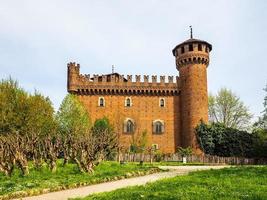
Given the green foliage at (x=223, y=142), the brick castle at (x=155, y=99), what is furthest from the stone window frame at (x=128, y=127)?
the green foliage at (x=223, y=142)

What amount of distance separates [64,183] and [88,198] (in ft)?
12.6

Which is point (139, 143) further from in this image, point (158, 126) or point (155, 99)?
point (155, 99)

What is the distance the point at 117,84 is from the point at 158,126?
23.6ft

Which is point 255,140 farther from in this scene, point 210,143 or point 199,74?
point 199,74

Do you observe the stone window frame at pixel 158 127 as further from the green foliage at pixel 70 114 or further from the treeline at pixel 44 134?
the green foliage at pixel 70 114

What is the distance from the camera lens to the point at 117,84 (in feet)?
158

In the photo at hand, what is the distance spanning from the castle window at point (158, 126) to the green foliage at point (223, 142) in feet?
15.5

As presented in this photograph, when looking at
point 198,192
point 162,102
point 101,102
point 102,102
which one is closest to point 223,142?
point 162,102

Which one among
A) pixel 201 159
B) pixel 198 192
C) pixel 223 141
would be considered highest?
pixel 223 141

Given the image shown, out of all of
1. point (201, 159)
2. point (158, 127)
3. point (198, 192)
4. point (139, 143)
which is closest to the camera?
point (198, 192)

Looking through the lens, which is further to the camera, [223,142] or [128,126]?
[128,126]

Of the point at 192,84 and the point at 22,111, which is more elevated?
the point at 192,84

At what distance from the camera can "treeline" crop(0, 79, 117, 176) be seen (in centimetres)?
1895

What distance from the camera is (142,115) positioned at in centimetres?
4781
